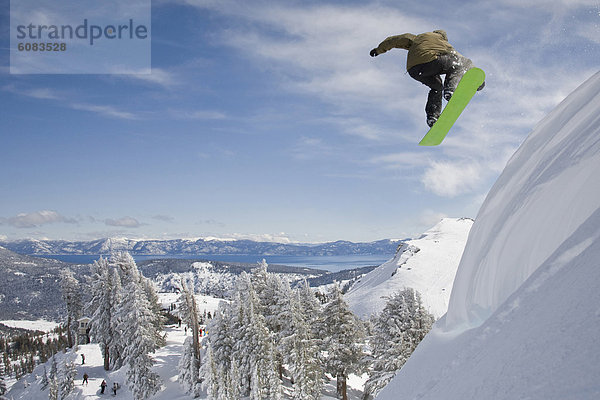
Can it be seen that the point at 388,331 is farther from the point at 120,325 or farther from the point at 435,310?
the point at 435,310

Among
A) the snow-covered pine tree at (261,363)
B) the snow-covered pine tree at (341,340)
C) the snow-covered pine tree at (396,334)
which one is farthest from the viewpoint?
the snow-covered pine tree at (341,340)

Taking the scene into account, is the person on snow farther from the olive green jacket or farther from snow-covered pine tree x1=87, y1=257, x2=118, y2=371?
snow-covered pine tree x1=87, y1=257, x2=118, y2=371

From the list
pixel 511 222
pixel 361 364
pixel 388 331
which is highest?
pixel 511 222

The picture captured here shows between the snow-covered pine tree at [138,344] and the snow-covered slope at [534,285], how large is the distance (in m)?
29.7

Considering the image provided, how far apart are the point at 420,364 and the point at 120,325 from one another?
35407 mm

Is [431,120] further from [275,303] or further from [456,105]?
[275,303]

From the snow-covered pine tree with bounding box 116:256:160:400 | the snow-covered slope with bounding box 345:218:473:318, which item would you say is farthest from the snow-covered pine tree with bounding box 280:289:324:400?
the snow-covered slope with bounding box 345:218:473:318

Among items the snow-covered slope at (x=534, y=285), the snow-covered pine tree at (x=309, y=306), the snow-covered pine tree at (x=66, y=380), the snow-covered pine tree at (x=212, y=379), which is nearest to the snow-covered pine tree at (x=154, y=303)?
the snow-covered pine tree at (x=66, y=380)

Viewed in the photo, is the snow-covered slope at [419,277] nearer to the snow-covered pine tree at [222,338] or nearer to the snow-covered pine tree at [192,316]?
the snow-covered pine tree at [192,316]

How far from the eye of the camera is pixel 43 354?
270 feet

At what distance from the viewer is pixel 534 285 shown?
234 centimetres

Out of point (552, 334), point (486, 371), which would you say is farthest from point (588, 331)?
point (486, 371)

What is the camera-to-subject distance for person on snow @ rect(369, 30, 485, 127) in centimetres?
608

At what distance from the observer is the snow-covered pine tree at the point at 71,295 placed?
145 ft
